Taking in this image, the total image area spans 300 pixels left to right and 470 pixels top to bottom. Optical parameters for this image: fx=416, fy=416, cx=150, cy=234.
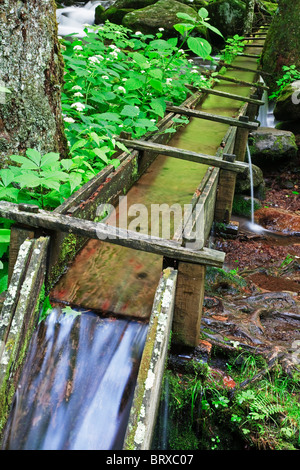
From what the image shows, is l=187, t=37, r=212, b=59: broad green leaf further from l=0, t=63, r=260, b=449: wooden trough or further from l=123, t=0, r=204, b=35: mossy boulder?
l=123, t=0, r=204, b=35: mossy boulder

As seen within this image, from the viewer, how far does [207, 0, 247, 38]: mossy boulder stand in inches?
526

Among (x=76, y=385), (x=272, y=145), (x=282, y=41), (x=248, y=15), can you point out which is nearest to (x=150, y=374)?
(x=76, y=385)

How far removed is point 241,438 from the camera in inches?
108

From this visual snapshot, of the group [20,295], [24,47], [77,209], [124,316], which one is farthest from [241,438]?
[24,47]

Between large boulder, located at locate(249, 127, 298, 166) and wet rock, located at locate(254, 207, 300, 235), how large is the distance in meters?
1.48

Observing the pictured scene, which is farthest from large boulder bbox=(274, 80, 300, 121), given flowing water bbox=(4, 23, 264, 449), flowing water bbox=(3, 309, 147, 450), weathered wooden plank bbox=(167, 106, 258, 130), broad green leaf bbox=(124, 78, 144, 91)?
flowing water bbox=(3, 309, 147, 450)

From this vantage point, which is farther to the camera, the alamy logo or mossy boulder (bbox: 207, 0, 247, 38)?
mossy boulder (bbox: 207, 0, 247, 38)

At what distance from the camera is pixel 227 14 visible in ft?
44.2

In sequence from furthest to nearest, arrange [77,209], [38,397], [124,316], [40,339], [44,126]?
[44,126], [77,209], [124,316], [40,339], [38,397]

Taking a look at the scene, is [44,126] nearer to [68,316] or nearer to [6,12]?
[6,12]

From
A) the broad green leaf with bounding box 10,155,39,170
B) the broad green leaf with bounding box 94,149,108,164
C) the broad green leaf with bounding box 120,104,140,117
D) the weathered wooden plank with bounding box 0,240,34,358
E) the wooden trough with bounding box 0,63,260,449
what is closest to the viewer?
the wooden trough with bounding box 0,63,260,449

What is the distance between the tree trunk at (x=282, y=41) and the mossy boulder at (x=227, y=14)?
3934 mm

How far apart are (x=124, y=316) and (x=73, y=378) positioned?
0.55 meters

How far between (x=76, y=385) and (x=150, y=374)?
53cm
